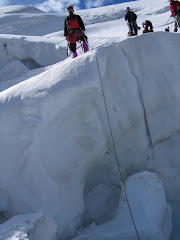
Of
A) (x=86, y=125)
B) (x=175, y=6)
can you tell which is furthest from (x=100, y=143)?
(x=175, y=6)

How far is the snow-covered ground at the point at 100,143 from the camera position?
3.22m

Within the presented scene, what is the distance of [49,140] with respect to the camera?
11.2ft

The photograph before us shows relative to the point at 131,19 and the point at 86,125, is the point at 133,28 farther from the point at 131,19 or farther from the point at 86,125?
the point at 86,125

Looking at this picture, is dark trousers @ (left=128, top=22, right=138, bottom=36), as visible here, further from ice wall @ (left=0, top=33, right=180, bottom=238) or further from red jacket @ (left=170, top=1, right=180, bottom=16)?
ice wall @ (left=0, top=33, right=180, bottom=238)

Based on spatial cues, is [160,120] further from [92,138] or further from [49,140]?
[49,140]

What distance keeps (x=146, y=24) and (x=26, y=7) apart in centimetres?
1708

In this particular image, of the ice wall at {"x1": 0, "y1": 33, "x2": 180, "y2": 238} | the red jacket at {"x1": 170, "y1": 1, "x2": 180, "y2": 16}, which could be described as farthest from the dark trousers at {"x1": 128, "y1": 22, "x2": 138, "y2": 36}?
the ice wall at {"x1": 0, "y1": 33, "x2": 180, "y2": 238}

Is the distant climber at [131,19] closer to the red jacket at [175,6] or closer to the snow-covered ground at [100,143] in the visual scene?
the red jacket at [175,6]

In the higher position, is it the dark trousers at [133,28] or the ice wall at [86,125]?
the dark trousers at [133,28]

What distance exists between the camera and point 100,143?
3.64 metres

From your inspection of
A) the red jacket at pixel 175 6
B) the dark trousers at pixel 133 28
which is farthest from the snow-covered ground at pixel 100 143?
the dark trousers at pixel 133 28

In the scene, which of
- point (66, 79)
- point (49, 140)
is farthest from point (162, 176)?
point (66, 79)

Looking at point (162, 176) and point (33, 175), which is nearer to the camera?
point (33, 175)

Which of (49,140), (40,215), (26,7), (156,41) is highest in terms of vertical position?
(26,7)
